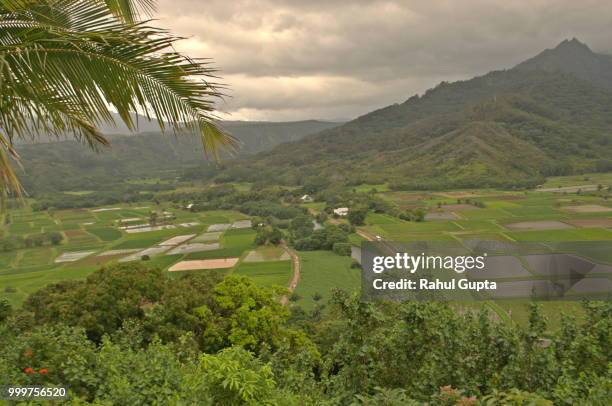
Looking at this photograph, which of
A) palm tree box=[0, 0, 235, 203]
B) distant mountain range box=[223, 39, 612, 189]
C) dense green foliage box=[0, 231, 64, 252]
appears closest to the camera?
palm tree box=[0, 0, 235, 203]

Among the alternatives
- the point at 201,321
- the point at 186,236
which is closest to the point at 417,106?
the point at 186,236

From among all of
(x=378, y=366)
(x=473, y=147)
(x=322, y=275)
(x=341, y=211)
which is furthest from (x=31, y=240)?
(x=473, y=147)

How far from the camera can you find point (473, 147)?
93.6 meters

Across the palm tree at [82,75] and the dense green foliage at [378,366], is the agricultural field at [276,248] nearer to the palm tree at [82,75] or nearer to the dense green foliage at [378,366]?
the dense green foliage at [378,366]

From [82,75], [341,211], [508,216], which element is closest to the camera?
[82,75]

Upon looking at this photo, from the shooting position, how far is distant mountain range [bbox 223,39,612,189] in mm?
84812

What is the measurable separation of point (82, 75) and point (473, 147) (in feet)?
324

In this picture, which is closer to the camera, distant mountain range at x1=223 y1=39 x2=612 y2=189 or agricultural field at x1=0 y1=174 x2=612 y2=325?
agricultural field at x1=0 y1=174 x2=612 y2=325

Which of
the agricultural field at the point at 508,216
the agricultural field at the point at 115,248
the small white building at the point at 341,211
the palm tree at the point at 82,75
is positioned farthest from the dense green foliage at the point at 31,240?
the palm tree at the point at 82,75

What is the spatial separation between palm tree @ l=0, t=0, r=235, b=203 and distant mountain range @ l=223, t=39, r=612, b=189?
79.4 meters

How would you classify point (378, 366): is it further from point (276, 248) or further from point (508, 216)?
point (508, 216)

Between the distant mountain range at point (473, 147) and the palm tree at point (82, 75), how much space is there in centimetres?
7940

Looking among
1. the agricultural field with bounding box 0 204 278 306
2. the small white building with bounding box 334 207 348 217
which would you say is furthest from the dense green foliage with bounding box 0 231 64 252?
the small white building with bounding box 334 207 348 217

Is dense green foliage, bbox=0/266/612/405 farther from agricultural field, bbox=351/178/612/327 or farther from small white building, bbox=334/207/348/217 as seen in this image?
small white building, bbox=334/207/348/217
